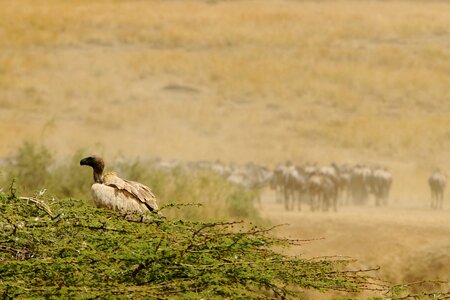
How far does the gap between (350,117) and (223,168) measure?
2691cm

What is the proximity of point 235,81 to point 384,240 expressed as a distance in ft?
173

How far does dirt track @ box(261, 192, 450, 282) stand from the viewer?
2300cm

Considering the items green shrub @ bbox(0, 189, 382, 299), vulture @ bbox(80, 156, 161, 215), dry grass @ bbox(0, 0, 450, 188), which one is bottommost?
green shrub @ bbox(0, 189, 382, 299)

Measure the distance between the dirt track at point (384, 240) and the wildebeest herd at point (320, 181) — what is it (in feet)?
20.6

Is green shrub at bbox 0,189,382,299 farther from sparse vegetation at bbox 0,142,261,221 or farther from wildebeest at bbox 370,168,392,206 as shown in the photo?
wildebeest at bbox 370,168,392,206

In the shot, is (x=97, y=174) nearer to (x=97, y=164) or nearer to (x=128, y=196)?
(x=97, y=164)

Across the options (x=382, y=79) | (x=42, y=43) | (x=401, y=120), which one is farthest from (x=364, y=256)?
(x=42, y=43)

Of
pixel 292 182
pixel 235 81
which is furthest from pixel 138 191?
pixel 235 81

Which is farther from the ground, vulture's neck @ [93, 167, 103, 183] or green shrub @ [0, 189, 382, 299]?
vulture's neck @ [93, 167, 103, 183]

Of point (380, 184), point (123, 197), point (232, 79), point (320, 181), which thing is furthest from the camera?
point (232, 79)

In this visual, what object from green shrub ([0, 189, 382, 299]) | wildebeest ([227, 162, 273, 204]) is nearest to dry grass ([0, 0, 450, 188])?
wildebeest ([227, 162, 273, 204])

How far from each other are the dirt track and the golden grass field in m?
15.0

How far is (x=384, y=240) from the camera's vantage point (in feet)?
82.4

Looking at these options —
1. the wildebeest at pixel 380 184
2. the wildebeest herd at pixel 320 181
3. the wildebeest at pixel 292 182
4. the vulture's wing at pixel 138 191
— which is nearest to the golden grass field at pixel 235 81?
the wildebeest herd at pixel 320 181
